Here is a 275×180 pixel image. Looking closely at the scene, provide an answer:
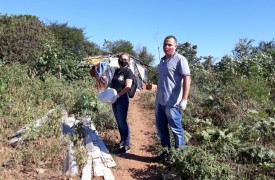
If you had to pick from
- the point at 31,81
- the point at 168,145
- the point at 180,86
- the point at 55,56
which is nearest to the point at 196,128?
the point at 168,145

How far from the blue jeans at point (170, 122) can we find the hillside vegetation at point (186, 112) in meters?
0.39

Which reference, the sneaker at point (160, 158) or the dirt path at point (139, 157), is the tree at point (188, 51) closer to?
the dirt path at point (139, 157)

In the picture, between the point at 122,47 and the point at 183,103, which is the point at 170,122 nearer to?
the point at 183,103

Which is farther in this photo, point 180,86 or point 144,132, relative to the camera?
point 144,132

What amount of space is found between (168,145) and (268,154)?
1.50 metres

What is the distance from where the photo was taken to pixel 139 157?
5.45 metres

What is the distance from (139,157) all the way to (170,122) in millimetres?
1085

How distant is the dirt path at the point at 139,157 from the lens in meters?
4.72

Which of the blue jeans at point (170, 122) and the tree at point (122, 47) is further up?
the tree at point (122, 47)

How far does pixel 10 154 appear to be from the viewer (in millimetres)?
4809

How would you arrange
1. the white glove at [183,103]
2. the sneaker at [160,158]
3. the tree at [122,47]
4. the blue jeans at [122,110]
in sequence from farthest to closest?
the tree at [122,47], the blue jeans at [122,110], the sneaker at [160,158], the white glove at [183,103]

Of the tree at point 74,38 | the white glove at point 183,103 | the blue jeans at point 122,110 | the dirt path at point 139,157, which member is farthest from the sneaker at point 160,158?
the tree at point 74,38

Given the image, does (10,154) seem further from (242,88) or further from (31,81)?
(242,88)

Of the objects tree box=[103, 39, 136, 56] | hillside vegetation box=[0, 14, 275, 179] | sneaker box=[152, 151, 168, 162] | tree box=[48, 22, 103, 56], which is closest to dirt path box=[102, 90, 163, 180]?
sneaker box=[152, 151, 168, 162]
